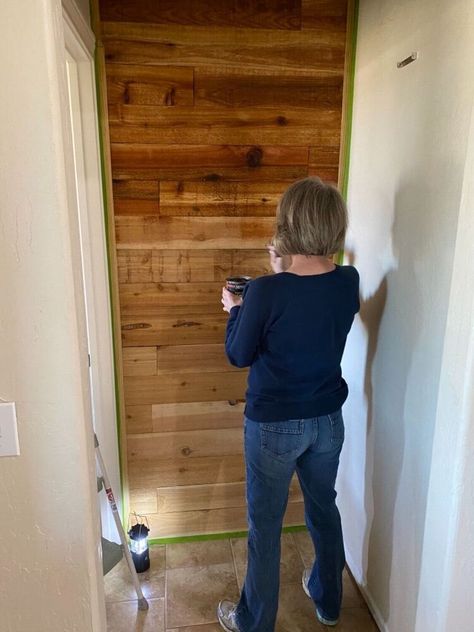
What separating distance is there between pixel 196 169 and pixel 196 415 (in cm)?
102

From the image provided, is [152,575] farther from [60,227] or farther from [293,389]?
→ [60,227]

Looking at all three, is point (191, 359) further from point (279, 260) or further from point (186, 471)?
point (279, 260)

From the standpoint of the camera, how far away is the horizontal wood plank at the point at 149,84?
176 centimetres

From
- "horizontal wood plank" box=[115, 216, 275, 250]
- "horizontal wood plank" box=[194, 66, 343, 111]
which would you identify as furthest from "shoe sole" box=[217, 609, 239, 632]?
"horizontal wood plank" box=[194, 66, 343, 111]

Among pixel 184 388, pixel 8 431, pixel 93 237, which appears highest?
pixel 93 237

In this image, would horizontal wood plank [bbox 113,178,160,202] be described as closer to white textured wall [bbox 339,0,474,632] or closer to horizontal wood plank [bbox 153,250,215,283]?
horizontal wood plank [bbox 153,250,215,283]

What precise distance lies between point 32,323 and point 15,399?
15cm

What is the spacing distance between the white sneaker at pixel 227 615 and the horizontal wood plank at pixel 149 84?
73.8 inches

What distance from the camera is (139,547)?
6.63 ft

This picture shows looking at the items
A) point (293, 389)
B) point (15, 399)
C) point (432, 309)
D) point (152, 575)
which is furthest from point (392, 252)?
point (152, 575)

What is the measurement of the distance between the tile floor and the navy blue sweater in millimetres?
880

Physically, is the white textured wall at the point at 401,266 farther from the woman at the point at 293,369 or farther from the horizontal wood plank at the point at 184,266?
the horizontal wood plank at the point at 184,266

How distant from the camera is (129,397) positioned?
2.06 m

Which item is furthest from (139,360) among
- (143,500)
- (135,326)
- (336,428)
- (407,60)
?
(407,60)
